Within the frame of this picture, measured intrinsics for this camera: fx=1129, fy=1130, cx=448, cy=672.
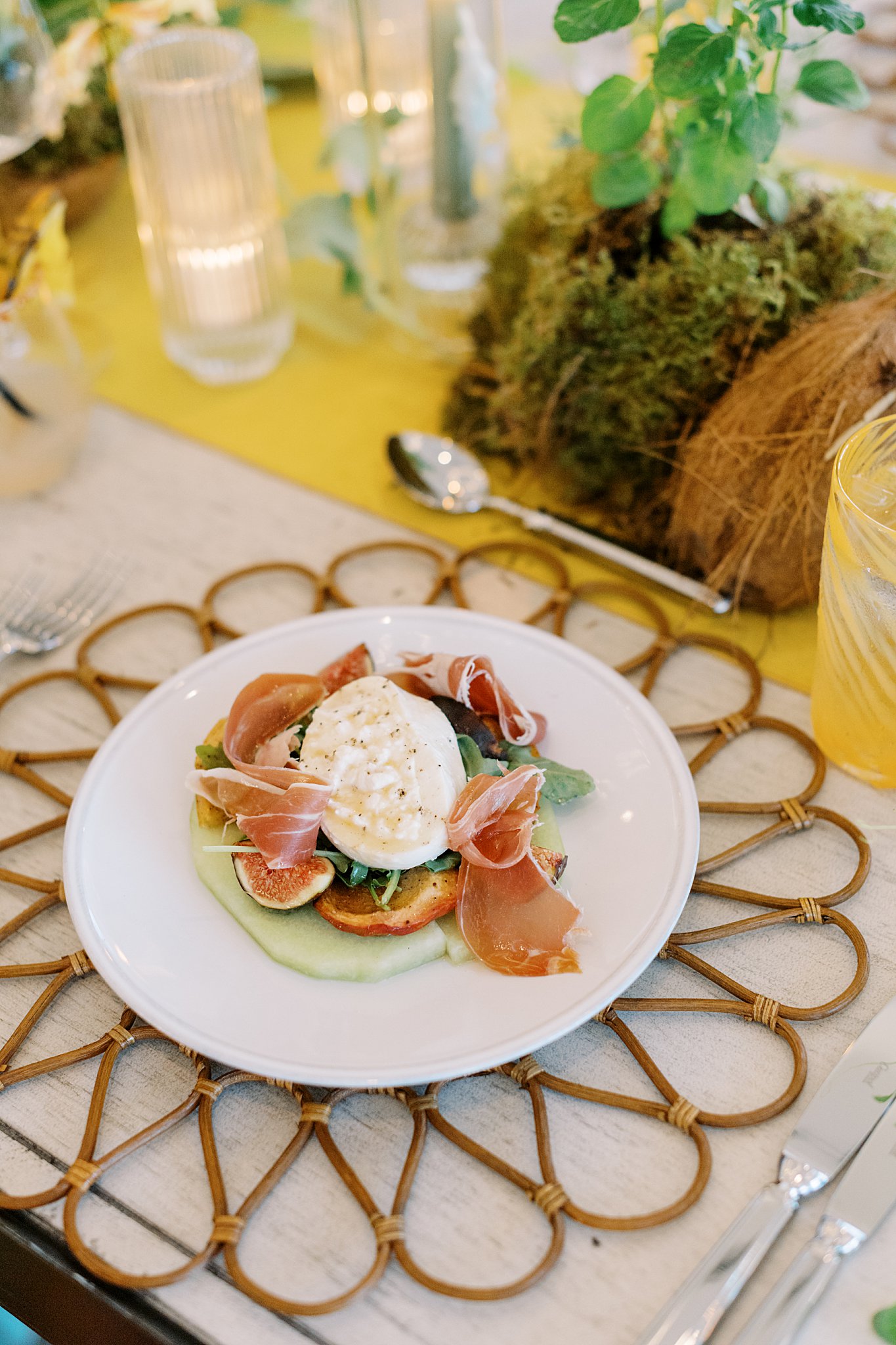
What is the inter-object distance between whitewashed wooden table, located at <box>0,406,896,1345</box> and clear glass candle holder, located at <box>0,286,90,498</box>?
47 centimetres

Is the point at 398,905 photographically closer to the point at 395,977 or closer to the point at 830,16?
the point at 395,977

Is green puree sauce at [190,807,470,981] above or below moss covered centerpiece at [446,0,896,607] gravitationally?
below

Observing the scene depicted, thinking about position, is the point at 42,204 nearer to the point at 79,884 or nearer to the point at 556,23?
the point at 556,23

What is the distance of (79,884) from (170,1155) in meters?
0.19

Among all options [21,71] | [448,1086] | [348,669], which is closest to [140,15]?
[21,71]

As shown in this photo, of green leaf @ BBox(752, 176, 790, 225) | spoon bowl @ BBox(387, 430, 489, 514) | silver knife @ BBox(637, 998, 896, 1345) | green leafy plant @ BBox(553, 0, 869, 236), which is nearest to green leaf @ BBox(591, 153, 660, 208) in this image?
green leafy plant @ BBox(553, 0, 869, 236)

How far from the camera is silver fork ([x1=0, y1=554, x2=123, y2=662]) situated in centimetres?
113

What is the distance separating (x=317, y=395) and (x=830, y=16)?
0.76 metres

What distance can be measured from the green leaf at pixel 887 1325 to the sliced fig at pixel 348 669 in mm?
553

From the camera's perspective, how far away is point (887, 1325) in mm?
633

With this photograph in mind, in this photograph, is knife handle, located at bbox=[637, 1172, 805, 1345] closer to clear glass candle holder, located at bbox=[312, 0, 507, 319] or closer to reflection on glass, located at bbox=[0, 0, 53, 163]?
clear glass candle holder, located at bbox=[312, 0, 507, 319]

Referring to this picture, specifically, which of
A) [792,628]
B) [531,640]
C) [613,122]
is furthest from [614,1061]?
[613,122]

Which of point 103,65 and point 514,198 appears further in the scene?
point 103,65

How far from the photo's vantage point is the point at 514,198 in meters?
1.47
